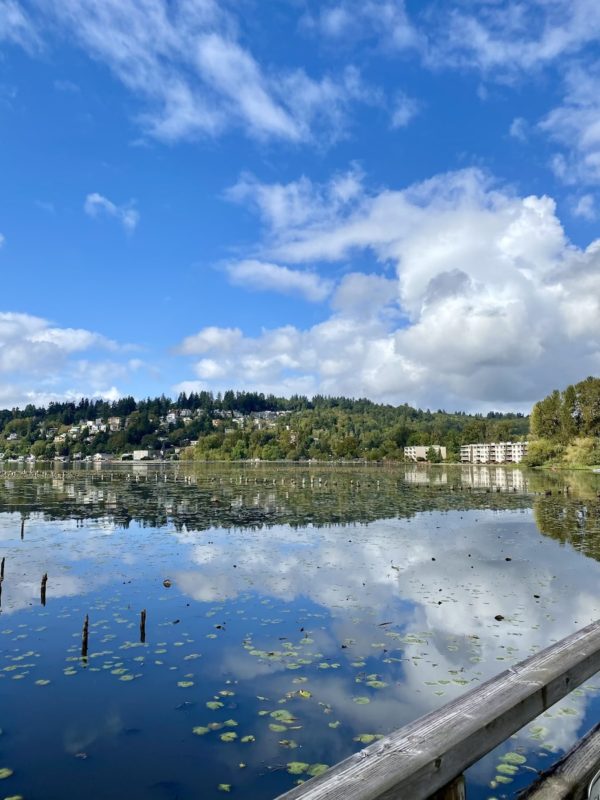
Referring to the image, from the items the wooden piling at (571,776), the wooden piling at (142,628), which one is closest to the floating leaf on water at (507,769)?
the wooden piling at (571,776)

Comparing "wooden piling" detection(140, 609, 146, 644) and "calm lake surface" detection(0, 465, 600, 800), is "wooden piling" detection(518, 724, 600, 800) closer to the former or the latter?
"calm lake surface" detection(0, 465, 600, 800)

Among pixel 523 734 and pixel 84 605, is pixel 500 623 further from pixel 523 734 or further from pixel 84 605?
pixel 84 605

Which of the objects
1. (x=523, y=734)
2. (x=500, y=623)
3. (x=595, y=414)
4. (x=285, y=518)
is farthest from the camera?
(x=595, y=414)

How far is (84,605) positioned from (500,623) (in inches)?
451

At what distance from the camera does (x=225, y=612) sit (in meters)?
14.8

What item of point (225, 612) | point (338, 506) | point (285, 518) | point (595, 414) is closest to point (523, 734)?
point (225, 612)

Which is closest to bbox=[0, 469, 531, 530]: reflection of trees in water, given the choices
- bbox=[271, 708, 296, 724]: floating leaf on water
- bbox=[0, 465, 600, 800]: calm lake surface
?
bbox=[0, 465, 600, 800]: calm lake surface

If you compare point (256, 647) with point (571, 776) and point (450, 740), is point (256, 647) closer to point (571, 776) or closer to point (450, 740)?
point (571, 776)

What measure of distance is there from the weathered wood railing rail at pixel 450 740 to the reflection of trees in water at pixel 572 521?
21437 millimetres

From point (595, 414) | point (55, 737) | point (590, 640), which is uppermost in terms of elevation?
point (595, 414)

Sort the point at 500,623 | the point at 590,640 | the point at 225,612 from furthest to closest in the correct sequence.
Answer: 1. the point at 225,612
2. the point at 500,623
3. the point at 590,640

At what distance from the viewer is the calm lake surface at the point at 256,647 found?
25.9 ft

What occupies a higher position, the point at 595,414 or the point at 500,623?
the point at 595,414

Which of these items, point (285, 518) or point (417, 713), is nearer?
point (417, 713)
